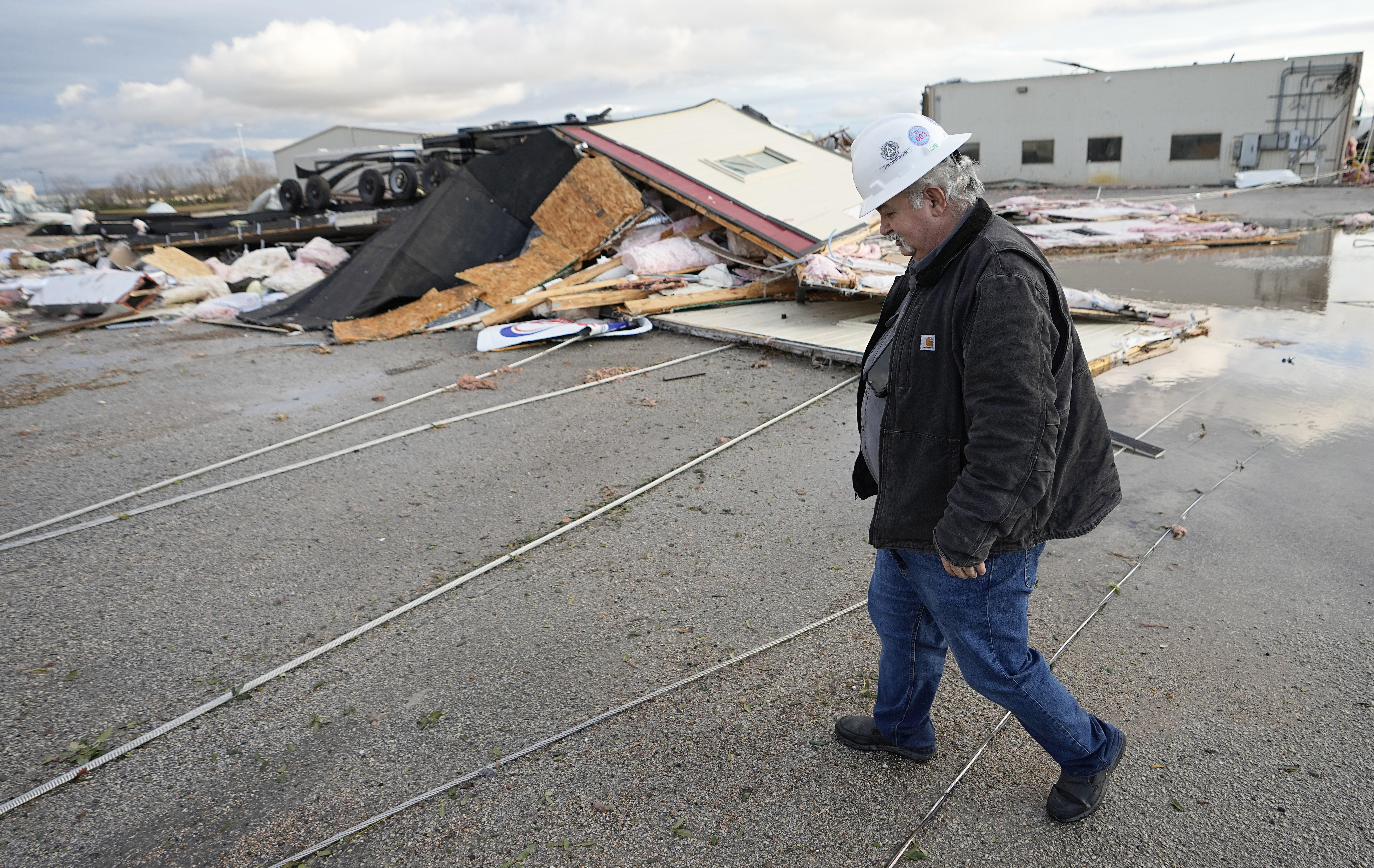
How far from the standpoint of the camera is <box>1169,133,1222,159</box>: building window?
91.0ft

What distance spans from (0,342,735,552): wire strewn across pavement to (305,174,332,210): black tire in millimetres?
10380

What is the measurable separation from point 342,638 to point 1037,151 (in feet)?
109

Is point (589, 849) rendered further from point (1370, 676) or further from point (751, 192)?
point (751, 192)

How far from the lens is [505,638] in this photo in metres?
3.38

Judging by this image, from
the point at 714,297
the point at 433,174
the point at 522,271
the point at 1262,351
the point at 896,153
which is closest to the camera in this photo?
the point at 896,153

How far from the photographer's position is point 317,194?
15.4 meters

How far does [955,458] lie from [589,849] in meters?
1.55

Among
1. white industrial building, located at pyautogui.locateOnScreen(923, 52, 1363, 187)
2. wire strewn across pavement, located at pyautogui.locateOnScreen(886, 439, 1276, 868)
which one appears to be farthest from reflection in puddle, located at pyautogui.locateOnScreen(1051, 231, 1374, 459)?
white industrial building, located at pyautogui.locateOnScreen(923, 52, 1363, 187)

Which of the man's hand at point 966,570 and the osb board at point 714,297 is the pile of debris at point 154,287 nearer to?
the osb board at point 714,297

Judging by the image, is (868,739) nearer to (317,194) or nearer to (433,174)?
(433,174)

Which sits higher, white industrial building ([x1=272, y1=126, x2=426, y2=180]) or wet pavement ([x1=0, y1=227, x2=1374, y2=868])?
white industrial building ([x1=272, y1=126, x2=426, y2=180])

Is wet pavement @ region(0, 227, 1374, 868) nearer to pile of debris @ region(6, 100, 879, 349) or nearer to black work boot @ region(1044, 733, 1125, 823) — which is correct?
black work boot @ region(1044, 733, 1125, 823)

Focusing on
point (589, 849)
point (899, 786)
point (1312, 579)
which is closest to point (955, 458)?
point (899, 786)

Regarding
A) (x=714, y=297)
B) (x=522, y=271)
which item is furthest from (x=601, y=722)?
(x=522, y=271)
